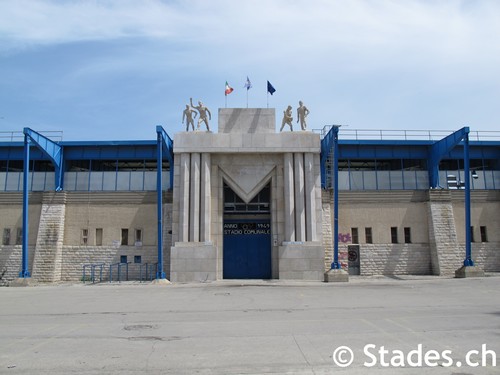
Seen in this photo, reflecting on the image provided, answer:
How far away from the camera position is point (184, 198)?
1089 inches

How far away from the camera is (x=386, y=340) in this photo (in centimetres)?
885

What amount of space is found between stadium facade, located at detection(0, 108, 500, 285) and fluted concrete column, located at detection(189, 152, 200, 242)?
83 mm

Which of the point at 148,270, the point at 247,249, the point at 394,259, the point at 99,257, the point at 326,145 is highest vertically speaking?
the point at 326,145

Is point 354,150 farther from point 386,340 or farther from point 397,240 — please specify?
point 386,340

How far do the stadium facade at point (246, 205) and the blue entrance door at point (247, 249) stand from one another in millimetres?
66

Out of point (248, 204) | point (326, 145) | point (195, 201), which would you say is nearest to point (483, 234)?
point (326, 145)

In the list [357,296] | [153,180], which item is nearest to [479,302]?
[357,296]

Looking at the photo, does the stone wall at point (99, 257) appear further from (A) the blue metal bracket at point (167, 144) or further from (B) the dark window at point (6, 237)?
(A) the blue metal bracket at point (167, 144)

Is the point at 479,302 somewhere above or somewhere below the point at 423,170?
below

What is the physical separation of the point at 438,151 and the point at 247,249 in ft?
50.2

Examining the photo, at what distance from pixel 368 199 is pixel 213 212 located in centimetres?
1094

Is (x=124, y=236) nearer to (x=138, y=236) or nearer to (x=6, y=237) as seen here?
(x=138, y=236)

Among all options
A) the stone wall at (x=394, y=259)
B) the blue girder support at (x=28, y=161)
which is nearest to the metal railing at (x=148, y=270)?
the blue girder support at (x=28, y=161)

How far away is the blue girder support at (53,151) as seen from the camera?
28281 millimetres
